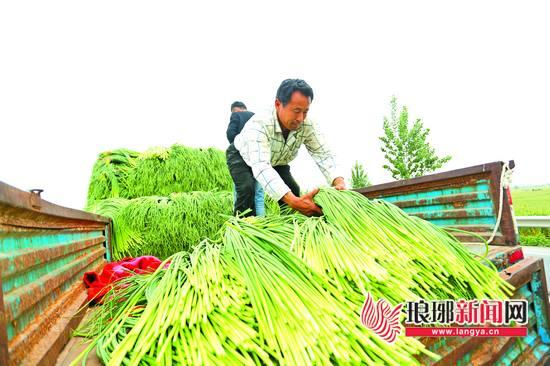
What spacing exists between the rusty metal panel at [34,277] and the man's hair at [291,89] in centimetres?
145

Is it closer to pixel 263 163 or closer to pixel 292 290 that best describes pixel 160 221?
pixel 263 163

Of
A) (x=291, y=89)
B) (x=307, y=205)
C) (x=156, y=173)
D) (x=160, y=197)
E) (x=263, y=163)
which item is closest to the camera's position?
(x=307, y=205)

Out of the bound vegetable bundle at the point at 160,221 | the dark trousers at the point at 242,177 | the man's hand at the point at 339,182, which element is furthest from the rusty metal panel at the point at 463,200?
the bound vegetable bundle at the point at 160,221

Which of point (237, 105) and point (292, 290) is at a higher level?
point (237, 105)

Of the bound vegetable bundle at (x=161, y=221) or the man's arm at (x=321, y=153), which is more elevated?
the man's arm at (x=321, y=153)

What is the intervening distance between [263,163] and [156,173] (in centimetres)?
401

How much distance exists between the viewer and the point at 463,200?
227 centimetres

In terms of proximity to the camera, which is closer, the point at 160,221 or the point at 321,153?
the point at 321,153

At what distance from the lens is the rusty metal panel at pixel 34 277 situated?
91cm

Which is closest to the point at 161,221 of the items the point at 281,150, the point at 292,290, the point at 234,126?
the point at 234,126

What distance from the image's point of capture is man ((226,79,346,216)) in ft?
7.36

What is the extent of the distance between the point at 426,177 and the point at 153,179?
4595 millimetres

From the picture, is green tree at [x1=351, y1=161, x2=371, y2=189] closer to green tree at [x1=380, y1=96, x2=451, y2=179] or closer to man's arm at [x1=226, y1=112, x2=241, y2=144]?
green tree at [x1=380, y1=96, x2=451, y2=179]

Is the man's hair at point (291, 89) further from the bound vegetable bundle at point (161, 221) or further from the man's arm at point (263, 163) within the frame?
the bound vegetable bundle at point (161, 221)
